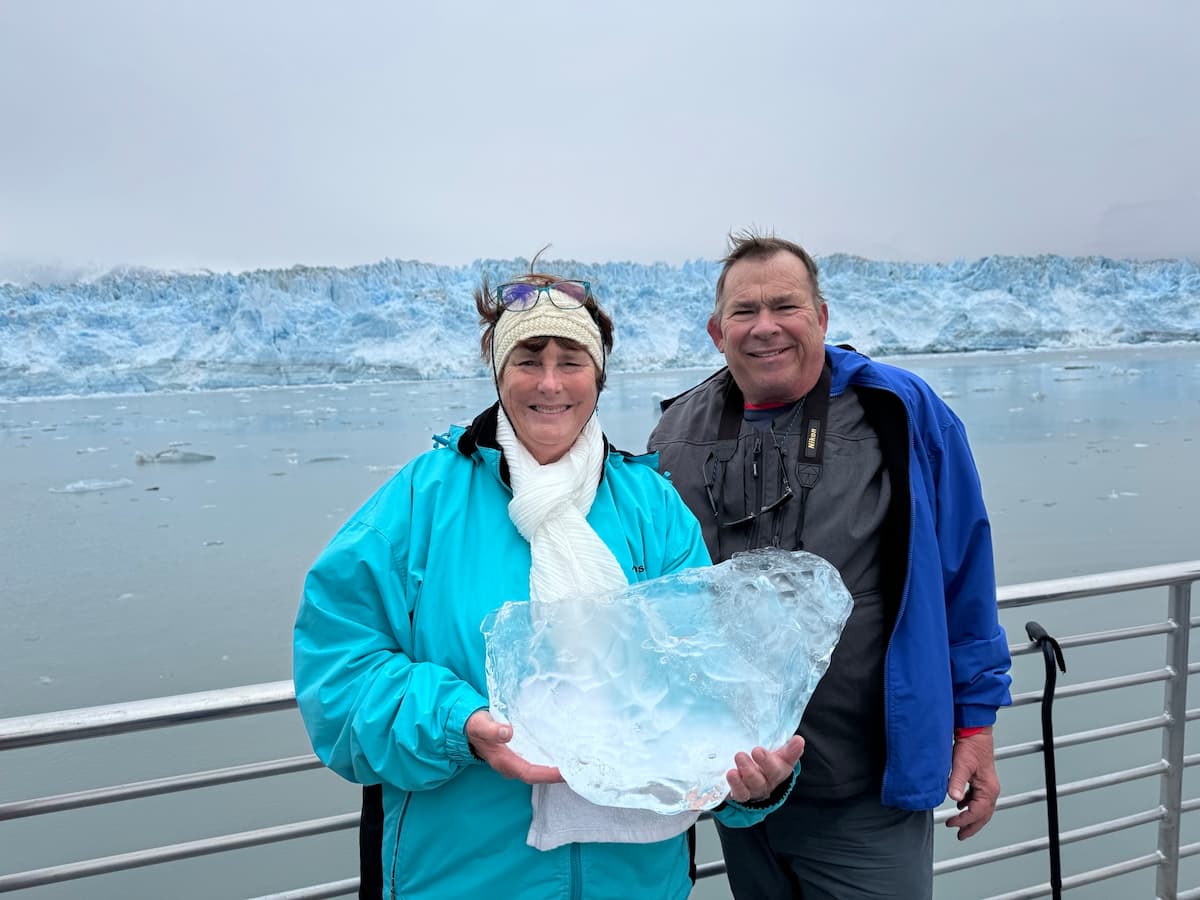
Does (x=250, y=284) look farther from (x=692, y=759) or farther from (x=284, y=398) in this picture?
(x=692, y=759)

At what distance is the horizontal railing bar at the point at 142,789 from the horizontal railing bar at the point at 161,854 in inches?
3.3

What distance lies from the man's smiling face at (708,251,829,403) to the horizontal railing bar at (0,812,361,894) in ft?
3.18

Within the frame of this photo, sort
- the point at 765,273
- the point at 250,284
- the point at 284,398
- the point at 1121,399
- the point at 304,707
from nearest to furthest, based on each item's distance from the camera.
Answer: the point at 304,707, the point at 765,273, the point at 1121,399, the point at 284,398, the point at 250,284

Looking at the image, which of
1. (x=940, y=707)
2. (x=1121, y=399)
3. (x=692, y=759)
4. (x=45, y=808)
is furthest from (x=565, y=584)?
(x=1121, y=399)

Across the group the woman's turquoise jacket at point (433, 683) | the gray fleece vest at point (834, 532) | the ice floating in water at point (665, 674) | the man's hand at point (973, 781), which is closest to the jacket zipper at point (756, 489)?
the gray fleece vest at point (834, 532)

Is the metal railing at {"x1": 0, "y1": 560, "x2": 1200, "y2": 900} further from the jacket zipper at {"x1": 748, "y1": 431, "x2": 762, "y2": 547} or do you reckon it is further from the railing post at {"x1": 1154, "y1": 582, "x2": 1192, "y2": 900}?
the jacket zipper at {"x1": 748, "y1": 431, "x2": 762, "y2": 547}

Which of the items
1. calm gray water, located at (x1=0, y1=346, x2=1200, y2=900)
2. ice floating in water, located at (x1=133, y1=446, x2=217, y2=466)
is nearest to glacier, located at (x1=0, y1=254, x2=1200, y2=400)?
calm gray water, located at (x1=0, y1=346, x2=1200, y2=900)

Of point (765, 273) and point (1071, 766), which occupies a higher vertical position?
point (765, 273)

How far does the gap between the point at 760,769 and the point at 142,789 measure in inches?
36.8

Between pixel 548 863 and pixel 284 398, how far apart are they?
89.6 ft

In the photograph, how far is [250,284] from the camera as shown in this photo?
2800cm

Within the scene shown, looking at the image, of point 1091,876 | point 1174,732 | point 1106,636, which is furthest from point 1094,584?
point 1091,876

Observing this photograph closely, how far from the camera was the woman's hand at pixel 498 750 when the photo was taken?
2.89ft

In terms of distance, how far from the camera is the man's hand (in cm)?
136
